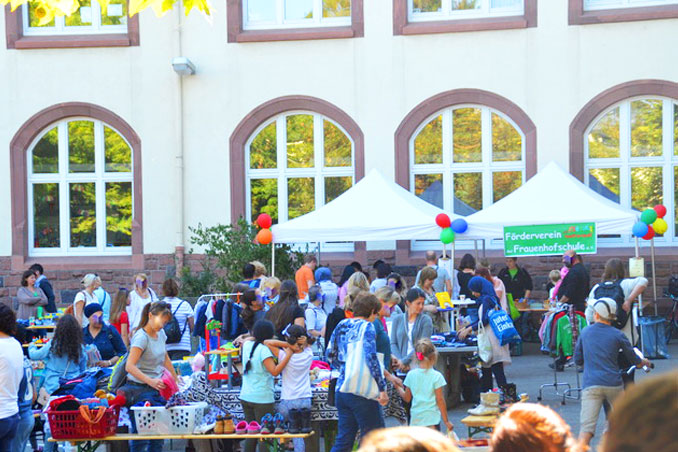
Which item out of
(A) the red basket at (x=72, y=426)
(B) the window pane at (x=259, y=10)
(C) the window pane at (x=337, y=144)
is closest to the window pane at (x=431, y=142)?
(C) the window pane at (x=337, y=144)

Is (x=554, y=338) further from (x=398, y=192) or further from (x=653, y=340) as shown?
(x=398, y=192)

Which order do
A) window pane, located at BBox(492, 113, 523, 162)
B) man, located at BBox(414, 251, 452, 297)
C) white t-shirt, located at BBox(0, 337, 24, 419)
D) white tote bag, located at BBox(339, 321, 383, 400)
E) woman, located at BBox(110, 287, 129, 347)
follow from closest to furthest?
white t-shirt, located at BBox(0, 337, 24, 419) → white tote bag, located at BBox(339, 321, 383, 400) → woman, located at BBox(110, 287, 129, 347) → man, located at BBox(414, 251, 452, 297) → window pane, located at BBox(492, 113, 523, 162)

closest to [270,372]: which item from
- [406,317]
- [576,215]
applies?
[406,317]

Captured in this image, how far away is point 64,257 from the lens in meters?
19.1

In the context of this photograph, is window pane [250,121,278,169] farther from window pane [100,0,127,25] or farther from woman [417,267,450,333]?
woman [417,267,450,333]

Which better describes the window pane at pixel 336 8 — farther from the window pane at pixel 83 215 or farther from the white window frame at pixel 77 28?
the window pane at pixel 83 215

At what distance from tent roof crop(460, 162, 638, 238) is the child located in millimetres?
6243

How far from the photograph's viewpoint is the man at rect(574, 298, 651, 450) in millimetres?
7789

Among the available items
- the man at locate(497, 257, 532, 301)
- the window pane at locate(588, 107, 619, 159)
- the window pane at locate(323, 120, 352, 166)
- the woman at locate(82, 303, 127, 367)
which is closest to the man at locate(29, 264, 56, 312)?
the woman at locate(82, 303, 127, 367)

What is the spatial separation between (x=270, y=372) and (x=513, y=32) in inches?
448

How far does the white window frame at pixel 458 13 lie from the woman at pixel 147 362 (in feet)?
38.1

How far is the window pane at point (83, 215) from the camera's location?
19.3 m

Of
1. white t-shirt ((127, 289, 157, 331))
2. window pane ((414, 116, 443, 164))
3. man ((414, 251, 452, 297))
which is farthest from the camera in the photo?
window pane ((414, 116, 443, 164))

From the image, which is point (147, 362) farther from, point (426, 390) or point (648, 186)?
point (648, 186)
